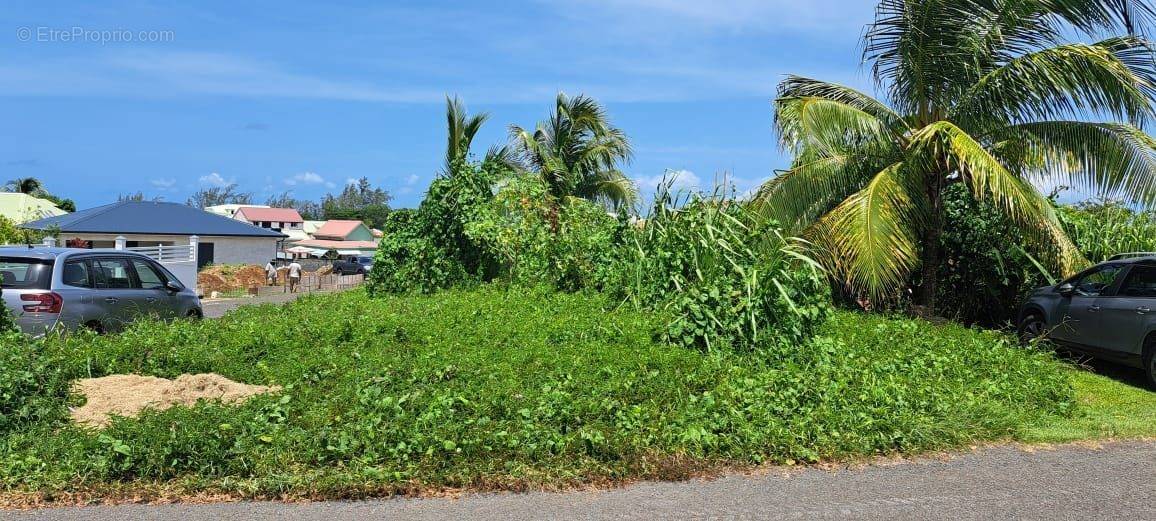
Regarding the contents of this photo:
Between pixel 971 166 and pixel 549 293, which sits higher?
pixel 971 166

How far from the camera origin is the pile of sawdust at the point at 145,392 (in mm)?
6473

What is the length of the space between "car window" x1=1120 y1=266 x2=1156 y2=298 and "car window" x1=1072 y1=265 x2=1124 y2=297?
0.22 meters

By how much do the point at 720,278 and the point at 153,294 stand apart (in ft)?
24.9

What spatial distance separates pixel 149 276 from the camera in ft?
40.8

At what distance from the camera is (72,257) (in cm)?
1043

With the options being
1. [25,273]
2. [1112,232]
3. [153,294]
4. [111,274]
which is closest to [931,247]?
[1112,232]

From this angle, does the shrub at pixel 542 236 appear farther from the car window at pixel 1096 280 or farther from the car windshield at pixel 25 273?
the car windshield at pixel 25 273

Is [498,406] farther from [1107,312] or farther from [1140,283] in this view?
[1140,283]

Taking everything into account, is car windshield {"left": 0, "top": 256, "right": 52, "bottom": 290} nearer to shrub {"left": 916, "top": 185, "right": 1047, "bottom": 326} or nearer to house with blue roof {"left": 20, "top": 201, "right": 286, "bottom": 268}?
shrub {"left": 916, "top": 185, "right": 1047, "bottom": 326}

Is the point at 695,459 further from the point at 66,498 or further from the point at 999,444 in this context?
the point at 66,498

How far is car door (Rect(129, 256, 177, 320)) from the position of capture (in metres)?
11.3

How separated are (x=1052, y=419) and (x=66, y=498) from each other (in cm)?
748

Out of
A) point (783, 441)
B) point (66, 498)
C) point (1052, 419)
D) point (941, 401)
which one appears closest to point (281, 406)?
point (66, 498)

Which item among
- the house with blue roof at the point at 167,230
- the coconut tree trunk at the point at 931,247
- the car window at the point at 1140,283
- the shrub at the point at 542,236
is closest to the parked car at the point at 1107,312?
the car window at the point at 1140,283
